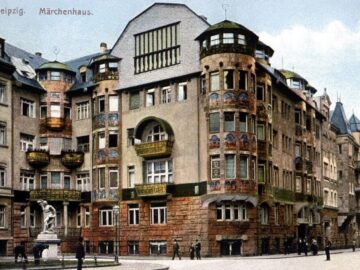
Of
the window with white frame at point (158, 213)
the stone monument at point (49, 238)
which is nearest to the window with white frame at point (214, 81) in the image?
the window with white frame at point (158, 213)

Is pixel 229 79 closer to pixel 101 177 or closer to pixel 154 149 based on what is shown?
pixel 154 149

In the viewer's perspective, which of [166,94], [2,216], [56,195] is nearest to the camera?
[2,216]

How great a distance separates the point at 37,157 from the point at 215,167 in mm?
A: 14574

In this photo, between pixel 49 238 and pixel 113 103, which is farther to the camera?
pixel 113 103

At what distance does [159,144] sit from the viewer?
50.6 meters

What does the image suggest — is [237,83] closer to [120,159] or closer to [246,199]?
[246,199]

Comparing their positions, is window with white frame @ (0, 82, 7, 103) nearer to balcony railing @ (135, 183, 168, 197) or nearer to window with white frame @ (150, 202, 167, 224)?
balcony railing @ (135, 183, 168, 197)

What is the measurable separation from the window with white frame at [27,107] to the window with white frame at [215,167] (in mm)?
15825

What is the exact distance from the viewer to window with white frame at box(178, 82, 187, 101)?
50.8 m

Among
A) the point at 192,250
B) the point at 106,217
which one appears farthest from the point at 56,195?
the point at 192,250

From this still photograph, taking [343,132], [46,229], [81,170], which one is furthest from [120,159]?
[343,132]

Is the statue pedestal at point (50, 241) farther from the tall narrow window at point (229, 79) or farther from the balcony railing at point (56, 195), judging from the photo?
the tall narrow window at point (229, 79)

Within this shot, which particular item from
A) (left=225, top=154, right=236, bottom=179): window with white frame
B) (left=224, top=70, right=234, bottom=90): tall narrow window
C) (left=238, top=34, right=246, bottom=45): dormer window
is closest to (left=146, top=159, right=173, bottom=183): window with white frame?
(left=225, top=154, right=236, bottom=179): window with white frame

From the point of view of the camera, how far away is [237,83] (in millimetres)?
48312
